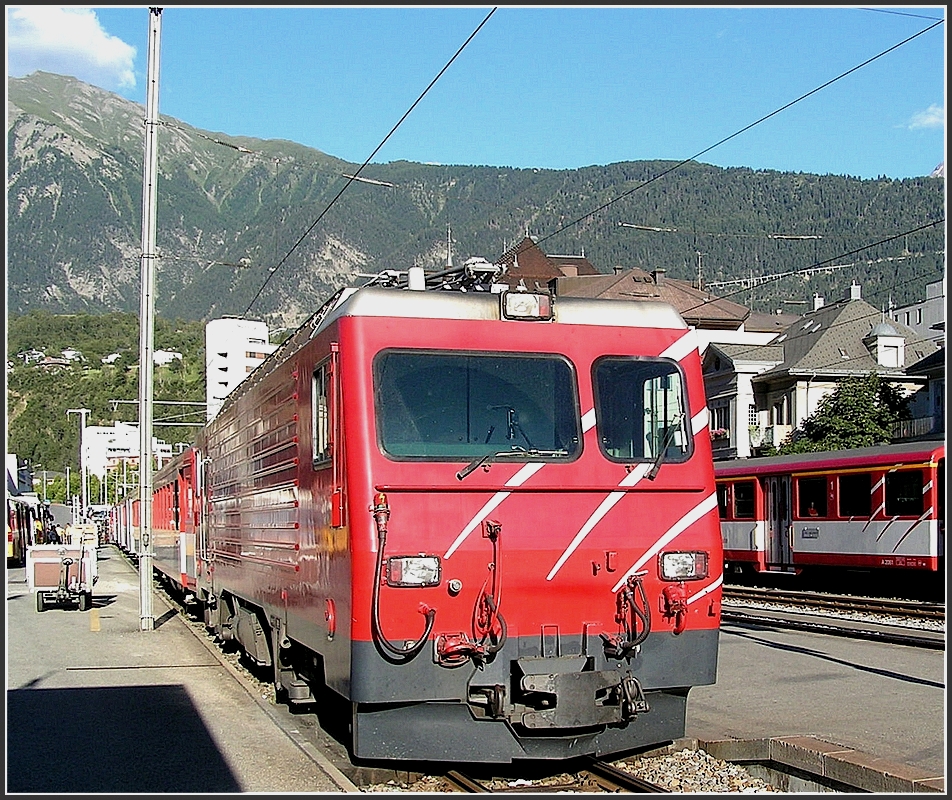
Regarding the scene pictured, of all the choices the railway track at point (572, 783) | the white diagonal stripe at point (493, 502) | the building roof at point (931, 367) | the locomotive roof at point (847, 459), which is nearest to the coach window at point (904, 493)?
the locomotive roof at point (847, 459)

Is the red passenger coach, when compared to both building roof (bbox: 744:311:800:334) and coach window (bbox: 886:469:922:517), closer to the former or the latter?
coach window (bbox: 886:469:922:517)

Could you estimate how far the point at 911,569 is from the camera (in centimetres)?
2125

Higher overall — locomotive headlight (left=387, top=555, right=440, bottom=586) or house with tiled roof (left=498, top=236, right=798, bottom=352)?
house with tiled roof (left=498, top=236, right=798, bottom=352)

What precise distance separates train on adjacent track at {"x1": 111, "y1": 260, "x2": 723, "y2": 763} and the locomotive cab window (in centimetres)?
1

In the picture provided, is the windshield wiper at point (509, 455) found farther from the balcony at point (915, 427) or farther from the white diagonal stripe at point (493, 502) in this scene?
the balcony at point (915, 427)

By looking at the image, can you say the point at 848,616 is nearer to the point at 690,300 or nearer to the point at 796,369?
the point at 796,369

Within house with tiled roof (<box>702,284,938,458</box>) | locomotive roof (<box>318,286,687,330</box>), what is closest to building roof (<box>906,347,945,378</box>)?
house with tiled roof (<box>702,284,938,458</box>)

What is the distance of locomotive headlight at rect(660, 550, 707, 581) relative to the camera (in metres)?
7.63

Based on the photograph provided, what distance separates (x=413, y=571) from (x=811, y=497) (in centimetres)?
1864

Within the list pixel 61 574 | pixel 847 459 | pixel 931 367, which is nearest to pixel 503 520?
pixel 61 574

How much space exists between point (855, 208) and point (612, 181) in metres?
35.8

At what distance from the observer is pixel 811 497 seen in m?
24.3

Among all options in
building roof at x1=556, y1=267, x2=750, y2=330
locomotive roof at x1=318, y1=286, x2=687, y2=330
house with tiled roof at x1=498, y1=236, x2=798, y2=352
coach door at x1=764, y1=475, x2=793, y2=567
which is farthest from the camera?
building roof at x1=556, y1=267, x2=750, y2=330

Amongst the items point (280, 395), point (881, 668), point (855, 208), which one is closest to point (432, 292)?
point (280, 395)
